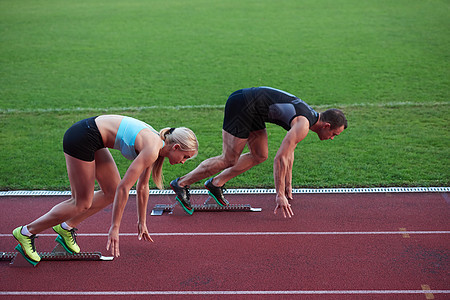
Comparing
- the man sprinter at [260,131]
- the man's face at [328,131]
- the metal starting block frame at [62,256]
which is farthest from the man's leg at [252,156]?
the metal starting block frame at [62,256]

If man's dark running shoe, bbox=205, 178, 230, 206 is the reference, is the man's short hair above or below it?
above

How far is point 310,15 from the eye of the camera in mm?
19516

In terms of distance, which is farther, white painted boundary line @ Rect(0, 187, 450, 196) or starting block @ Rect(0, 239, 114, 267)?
white painted boundary line @ Rect(0, 187, 450, 196)

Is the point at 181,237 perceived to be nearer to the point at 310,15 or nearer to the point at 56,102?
the point at 56,102

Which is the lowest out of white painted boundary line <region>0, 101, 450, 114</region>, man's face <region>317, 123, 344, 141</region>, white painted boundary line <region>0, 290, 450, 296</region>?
white painted boundary line <region>0, 290, 450, 296</region>

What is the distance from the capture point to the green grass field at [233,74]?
7.62 meters

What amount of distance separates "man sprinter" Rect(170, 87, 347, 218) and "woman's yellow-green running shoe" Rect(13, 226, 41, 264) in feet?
5.72

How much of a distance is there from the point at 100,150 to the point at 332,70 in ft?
30.3

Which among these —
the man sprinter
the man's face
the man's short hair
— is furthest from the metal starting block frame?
the man's short hair

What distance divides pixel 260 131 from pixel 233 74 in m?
7.20

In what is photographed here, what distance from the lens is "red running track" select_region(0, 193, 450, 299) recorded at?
459 centimetres

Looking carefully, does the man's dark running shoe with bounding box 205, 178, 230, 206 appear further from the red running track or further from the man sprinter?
the red running track

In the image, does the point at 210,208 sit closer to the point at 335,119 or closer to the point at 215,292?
the point at 215,292

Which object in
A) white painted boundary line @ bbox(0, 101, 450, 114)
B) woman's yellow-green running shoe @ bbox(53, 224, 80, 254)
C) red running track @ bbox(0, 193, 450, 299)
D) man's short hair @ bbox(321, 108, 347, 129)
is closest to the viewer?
red running track @ bbox(0, 193, 450, 299)
